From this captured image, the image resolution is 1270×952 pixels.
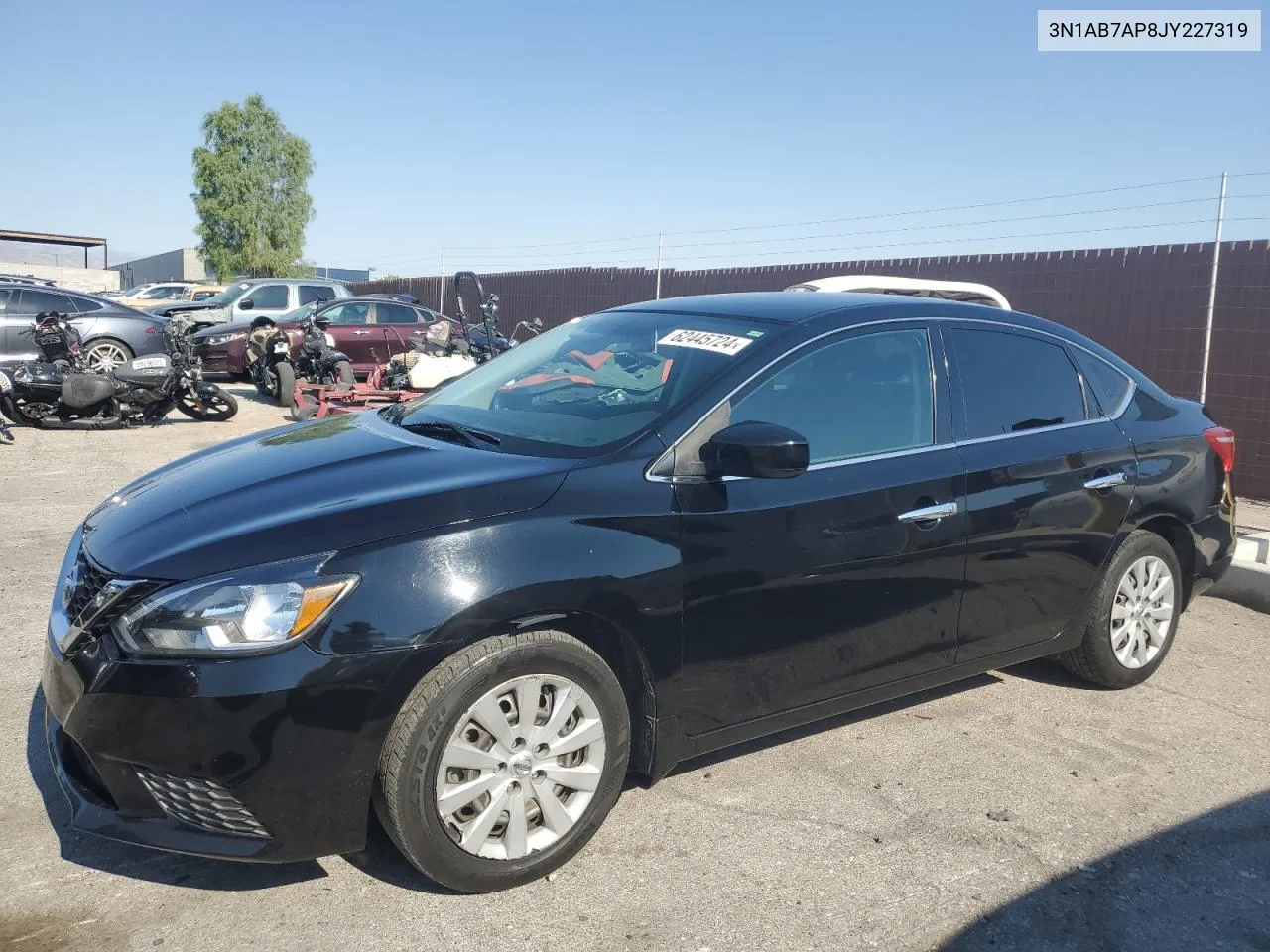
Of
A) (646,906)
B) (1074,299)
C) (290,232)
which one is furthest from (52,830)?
(290,232)

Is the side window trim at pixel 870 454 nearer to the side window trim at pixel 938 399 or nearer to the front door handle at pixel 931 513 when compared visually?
the side window trim at pixel 938 399

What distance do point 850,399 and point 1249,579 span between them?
384 cm

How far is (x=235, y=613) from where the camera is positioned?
2.64 m

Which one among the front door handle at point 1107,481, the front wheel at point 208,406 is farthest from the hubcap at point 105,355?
the front door handle at point 1107,481

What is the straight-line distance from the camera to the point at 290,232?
4338 centimetres

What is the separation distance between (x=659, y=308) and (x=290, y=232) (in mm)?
42744

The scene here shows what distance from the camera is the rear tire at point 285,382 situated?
13938 mm

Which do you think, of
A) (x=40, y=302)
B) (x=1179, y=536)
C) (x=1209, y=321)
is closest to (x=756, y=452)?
(x=1179, y=536)

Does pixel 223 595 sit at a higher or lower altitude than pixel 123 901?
higher

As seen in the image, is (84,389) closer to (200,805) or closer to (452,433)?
(452,433)

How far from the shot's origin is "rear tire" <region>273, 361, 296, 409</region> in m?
13.9

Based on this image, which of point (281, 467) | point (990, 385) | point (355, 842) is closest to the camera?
point (355, 842)

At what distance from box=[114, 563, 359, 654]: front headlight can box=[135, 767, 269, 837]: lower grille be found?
34 centimetres

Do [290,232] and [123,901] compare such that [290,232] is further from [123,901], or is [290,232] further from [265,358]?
[123,901]
